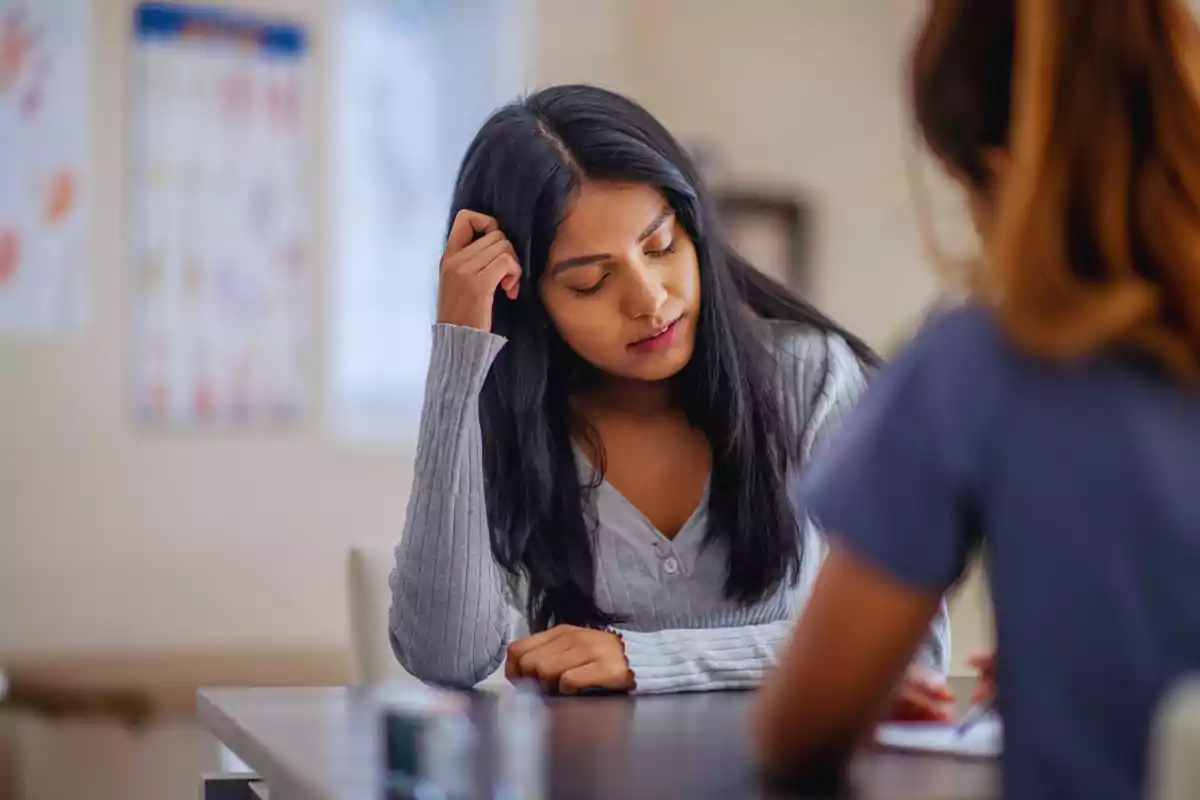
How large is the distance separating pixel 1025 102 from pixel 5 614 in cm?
257

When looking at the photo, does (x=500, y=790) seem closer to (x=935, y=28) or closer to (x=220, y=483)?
(x=935, y=28)

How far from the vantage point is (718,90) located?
3418 mm

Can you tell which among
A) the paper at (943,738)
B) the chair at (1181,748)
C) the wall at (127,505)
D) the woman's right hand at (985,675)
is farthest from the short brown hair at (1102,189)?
the wall at (127,505)

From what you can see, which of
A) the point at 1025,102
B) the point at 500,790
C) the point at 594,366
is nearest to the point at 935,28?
the point at 1025,102

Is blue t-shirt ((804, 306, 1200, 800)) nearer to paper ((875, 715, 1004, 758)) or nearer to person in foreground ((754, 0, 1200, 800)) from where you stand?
person in foreground ((754, 0, 1200, 800))

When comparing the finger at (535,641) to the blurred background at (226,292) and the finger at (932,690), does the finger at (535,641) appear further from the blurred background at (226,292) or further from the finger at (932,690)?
the blurred background at (226,292)

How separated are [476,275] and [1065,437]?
0.84 m

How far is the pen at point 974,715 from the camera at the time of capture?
3.35 ft

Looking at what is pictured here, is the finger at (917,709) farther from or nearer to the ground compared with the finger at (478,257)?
nearer to the ground

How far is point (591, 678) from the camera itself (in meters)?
1.22

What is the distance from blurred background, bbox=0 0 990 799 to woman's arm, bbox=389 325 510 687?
1477 mm

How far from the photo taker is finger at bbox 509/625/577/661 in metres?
1.25

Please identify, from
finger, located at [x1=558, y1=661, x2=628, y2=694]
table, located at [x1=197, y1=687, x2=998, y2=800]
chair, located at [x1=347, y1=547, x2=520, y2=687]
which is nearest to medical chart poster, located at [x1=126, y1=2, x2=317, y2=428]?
chair, located at [x1=347, y1=547, x2=520, y2=687]

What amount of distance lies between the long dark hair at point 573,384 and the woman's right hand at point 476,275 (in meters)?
0.02
